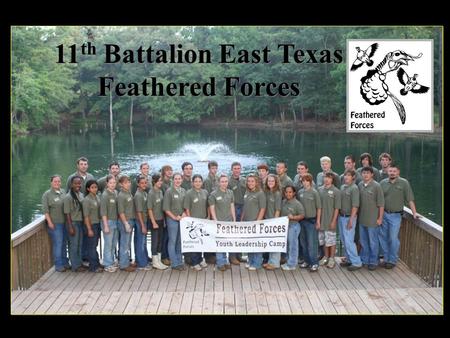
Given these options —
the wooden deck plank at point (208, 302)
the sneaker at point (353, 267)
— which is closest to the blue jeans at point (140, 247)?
the wooden deck plank at point (208, 302)

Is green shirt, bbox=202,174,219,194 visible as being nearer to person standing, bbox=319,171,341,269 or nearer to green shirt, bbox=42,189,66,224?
person standing, bbox=319,171,341,269

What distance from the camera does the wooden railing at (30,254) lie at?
261 inches

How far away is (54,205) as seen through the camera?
7.28 m

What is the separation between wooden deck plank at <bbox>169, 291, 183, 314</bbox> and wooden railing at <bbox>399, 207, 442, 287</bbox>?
297 centimetres

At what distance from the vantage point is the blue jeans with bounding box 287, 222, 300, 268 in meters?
7.39

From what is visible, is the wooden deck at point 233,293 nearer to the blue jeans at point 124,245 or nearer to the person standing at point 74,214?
the blue jeans at point 124,245

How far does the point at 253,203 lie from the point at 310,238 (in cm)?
84

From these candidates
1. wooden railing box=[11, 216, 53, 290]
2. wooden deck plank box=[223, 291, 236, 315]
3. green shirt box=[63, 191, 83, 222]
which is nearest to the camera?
wooden deck plank box=[223, 291, 236, 315]

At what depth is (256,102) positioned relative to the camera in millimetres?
45094

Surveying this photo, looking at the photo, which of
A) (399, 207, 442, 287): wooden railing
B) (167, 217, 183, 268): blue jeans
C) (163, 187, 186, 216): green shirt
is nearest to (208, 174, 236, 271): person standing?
(163, 187, 186, 216): green shirt

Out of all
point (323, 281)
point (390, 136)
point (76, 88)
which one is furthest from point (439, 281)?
point (76, 88)

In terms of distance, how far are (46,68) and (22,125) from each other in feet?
14.2

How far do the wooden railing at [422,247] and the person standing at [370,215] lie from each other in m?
0.49

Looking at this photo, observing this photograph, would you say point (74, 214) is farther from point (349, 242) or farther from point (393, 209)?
point (393, 209)
